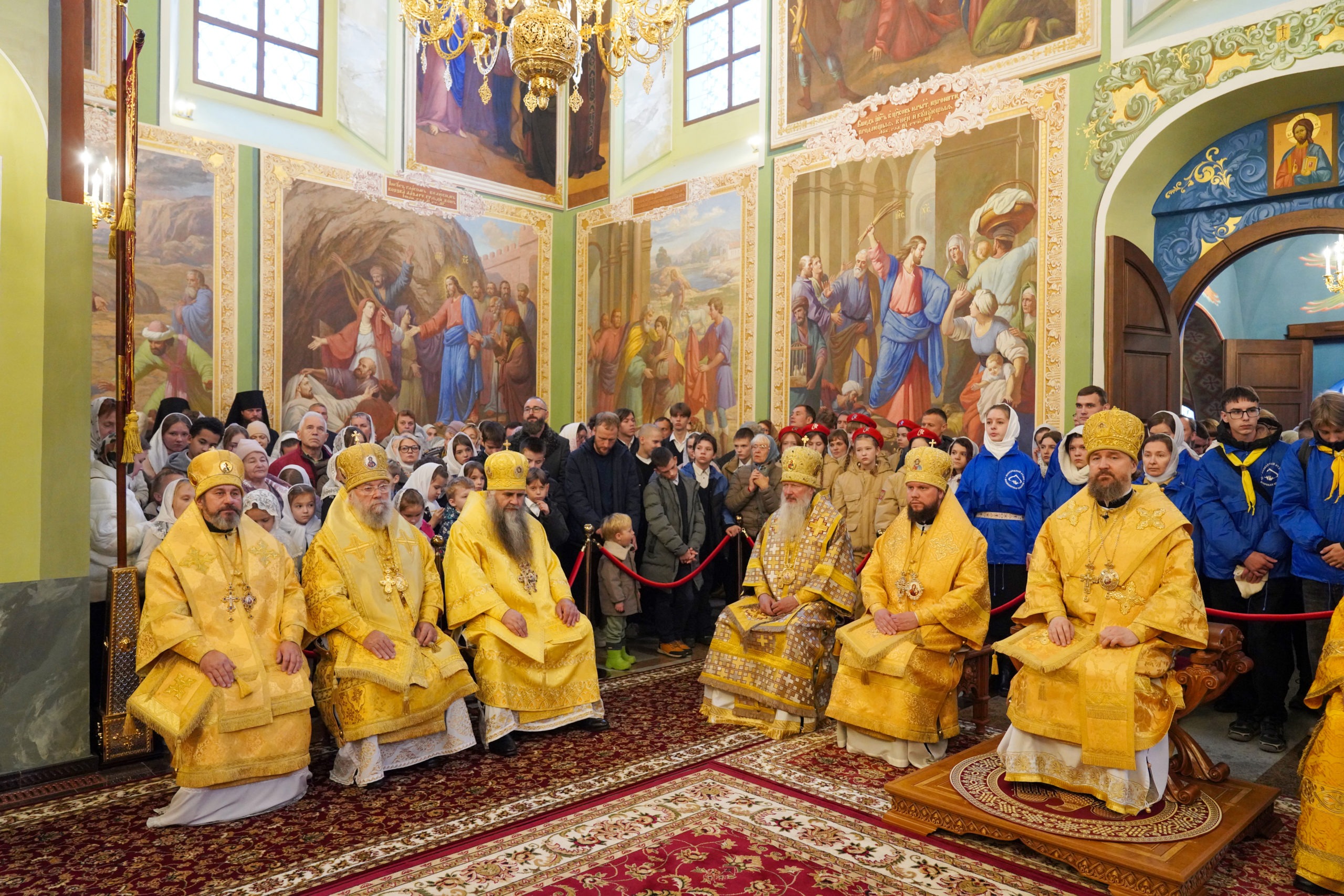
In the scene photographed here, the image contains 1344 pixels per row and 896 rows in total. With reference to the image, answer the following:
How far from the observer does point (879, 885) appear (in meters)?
3.66

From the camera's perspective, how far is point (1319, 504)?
205 inches

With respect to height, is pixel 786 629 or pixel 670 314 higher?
pixel 670 314

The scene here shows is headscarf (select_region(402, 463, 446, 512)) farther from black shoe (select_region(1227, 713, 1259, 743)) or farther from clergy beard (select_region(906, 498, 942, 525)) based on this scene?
black shoe (select_region(1227, 713, 1259, 743))

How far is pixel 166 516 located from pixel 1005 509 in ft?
17.4

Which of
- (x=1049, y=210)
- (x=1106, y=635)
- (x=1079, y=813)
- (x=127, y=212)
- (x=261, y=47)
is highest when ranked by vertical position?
(x=261, y=47)

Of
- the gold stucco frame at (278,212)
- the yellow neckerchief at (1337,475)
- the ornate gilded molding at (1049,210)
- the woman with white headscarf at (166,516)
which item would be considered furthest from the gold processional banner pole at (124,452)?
the ornate gilded molding at (1049,210)

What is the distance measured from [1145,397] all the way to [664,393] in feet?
20.2

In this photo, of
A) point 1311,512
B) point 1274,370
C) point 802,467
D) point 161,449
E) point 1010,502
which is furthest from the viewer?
point 1274,370

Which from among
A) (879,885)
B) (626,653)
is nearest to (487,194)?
(626,653)

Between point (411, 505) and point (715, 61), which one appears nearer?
point (411, 505)

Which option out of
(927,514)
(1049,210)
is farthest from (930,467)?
(1049,210)

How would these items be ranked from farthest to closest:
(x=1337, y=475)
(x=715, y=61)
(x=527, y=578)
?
(x=715, y=61) → (x=527, y=578) → (x=1337, y=475)

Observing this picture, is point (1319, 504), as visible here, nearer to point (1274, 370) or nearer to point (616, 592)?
point (616, 592)

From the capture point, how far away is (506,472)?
5551 mm
